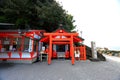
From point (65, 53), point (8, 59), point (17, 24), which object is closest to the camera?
point (8, 59)

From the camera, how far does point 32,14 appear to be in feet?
61.5

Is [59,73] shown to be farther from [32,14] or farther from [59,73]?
[32,14]

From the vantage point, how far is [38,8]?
17719 millimetres

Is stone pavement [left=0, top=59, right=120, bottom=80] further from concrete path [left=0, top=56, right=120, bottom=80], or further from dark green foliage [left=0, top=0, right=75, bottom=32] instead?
dark green foliage [left=0, top=0, right=75, bottom=32]

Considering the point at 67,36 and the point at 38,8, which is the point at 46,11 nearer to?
the point at 38,8

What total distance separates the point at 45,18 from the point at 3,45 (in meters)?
6.39

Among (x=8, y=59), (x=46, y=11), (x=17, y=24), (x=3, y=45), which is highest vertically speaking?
(x=46, y=11)

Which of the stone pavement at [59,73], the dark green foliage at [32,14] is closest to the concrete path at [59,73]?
the stone pavement at [59,73]

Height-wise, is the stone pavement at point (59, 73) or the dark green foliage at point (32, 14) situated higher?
the dark green foliage at point (32, 14)

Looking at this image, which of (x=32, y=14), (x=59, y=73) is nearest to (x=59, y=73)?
(x=59, y=73)

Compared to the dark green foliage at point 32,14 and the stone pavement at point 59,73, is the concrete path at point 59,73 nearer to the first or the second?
the stone pavement at point 59,73

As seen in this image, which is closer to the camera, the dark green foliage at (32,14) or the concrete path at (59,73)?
the concrete path at (59,73)

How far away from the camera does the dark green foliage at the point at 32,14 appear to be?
57.6 ft

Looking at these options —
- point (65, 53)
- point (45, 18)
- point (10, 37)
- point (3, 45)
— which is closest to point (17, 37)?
point (10, 37)
